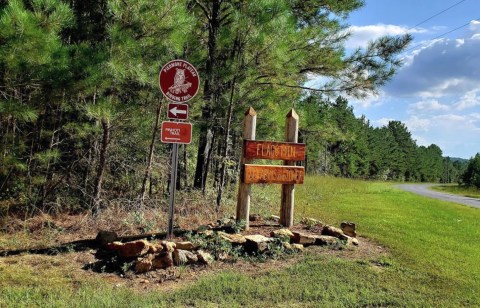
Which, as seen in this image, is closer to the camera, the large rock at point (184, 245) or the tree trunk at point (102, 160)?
the large rock at point (184, 245)

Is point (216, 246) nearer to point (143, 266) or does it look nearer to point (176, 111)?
point (143, 266)

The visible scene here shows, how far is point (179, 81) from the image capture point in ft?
17.9

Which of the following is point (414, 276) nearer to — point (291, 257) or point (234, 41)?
point (291, 257)

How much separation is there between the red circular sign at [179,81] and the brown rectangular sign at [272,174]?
157 centimetres

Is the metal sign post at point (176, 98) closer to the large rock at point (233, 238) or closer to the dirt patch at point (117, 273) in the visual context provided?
the large rock at point (233, 238)

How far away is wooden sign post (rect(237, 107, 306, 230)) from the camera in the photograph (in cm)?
633

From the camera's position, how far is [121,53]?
560 cm

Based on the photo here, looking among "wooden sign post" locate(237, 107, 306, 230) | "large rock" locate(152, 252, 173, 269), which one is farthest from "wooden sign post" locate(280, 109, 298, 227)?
"large rock" locate(152, 252, 173, 269)

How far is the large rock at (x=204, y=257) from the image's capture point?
484 cm

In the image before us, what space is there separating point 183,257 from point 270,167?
7.66 ft

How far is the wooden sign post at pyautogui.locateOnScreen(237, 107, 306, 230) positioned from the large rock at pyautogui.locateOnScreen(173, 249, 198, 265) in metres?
1.57

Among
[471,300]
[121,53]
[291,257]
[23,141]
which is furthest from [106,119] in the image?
[471,300]

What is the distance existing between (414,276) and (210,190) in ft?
15.8

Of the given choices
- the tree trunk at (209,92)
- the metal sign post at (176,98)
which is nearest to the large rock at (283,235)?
the metal sign post at (176,98)
